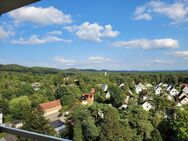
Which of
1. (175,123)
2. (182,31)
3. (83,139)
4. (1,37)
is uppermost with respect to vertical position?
(182,31)

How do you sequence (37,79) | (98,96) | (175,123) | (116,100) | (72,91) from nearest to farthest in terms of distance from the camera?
(175,123) → (116,100) → (98,96) → (72,91) → (37,79)

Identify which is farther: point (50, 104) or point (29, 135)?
point (50, 104)

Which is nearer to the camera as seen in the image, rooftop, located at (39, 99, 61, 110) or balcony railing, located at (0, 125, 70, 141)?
balcony railing, located at (0, 125, 70, 141)

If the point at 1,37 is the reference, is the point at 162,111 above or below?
below

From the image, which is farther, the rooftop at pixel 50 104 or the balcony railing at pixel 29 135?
the rooftop at pixel 50 104

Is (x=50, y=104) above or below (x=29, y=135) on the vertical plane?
below

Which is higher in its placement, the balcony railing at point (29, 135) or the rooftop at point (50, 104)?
the balcony railing at point (29, 135)

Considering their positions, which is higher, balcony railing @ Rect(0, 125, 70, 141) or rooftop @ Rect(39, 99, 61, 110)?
balcony railing @ Rect(0, 125, 70, 141)

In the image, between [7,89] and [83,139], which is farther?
[7,89]

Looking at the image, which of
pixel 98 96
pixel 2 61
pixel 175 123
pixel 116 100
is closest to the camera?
pixel 2 61

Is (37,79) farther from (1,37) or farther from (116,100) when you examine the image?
(1,37)

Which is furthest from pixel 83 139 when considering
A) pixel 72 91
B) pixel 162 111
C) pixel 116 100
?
pixel 72 91
